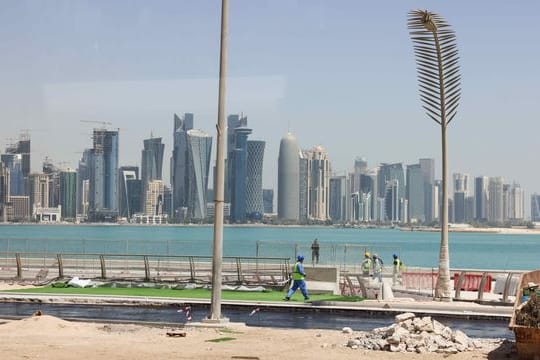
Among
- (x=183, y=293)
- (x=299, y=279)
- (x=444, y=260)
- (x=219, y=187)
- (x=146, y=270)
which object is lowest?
(x=183, y=293)

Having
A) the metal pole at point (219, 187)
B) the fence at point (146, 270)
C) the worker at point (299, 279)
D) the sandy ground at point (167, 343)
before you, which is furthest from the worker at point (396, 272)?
the metal pole at point (219, 187)

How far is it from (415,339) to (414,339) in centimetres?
2

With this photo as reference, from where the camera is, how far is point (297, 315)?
26078 millimetres

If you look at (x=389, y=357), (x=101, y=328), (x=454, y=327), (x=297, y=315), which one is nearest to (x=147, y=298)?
(x=297, y=315)

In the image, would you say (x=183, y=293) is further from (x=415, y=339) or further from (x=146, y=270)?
(x=415, y=339)

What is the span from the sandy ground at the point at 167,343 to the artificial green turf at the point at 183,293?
27.2ft

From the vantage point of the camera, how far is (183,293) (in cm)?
3181

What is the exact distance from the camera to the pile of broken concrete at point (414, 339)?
18.1 m

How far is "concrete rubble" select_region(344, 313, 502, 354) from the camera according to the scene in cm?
1814

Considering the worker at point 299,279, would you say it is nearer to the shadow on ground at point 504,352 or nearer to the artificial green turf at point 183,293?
the artificial green turf at point 183,293

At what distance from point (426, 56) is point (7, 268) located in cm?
2648

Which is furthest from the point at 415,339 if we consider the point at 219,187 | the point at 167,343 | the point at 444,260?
the point at 444,260

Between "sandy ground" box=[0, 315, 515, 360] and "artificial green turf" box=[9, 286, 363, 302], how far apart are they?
829cm

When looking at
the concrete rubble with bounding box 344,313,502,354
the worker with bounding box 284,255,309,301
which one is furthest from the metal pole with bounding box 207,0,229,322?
the worker with bounding box 284,255,309,301
